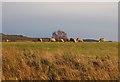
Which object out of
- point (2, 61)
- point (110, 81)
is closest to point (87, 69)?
point (110, 81)

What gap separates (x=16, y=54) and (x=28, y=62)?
720mm

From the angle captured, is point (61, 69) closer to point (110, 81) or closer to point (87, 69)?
point (87, 69)

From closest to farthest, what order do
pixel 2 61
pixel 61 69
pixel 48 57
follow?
pixel 61 69 → pixel 2 61 → pixel 48 57

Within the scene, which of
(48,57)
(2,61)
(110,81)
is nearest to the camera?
(110,81)

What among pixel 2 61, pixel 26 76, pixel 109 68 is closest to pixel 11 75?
pixel 26 76

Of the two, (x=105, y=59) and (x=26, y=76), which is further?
(x=105, y=59)

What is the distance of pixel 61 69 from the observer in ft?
37.1

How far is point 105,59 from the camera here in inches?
516

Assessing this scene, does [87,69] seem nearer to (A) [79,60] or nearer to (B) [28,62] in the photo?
(A) [79,60]

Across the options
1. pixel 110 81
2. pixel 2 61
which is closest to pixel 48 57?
pixel 2 61

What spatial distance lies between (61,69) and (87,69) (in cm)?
87

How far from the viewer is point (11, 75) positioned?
1105 centimetres

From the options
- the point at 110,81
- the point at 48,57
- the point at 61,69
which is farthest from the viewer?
the point at 48,57

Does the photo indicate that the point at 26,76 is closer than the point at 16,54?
Yes
